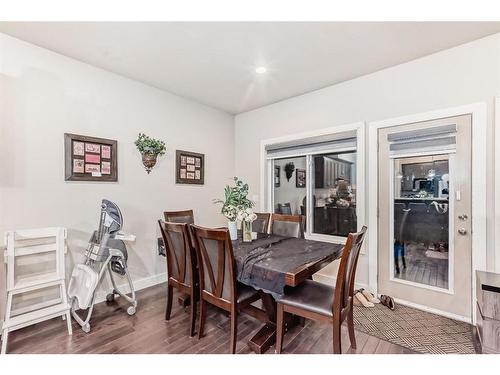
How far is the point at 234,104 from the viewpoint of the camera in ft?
13.5

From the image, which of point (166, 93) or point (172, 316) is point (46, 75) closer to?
point (166, 93)

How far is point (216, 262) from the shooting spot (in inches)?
76.9

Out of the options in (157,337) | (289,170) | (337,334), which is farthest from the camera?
(289,170)

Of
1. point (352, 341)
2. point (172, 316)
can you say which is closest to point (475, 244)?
point (352, 341)

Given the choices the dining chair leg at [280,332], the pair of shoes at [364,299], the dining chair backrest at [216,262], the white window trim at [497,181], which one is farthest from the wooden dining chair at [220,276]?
the white window trim at [497,181]

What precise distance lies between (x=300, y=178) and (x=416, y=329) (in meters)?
2.29

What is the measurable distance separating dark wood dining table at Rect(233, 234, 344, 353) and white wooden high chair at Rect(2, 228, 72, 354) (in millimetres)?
Answer: 1669

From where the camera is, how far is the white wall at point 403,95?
7.55 ft

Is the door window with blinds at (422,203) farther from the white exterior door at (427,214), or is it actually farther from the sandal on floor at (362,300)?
the sandal on floor at (362,300)

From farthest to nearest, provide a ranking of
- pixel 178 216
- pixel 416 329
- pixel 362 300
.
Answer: pixel 178 216 → pixel 362 300 → pixel 416 329

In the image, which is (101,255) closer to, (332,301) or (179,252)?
(179,252)

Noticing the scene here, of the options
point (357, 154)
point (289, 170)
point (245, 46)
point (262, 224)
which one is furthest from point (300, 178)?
point (245, 46)

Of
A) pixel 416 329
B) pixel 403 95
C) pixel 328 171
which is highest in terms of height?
pixel 403 95
